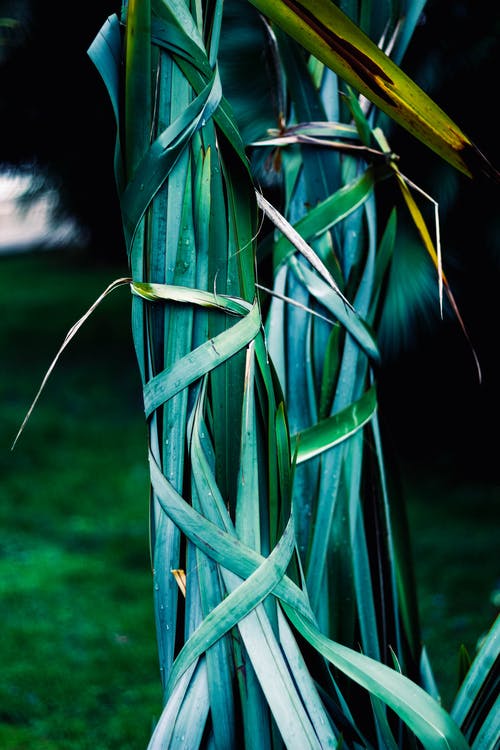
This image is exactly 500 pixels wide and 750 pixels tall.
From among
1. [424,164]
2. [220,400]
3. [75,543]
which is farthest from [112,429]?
[220,400]

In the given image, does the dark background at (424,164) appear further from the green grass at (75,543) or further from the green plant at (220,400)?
the green plant at (220,400)

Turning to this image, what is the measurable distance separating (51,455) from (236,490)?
88.2 inches

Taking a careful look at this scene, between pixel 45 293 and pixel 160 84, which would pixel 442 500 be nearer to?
pixel 160 84

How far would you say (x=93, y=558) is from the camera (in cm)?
198

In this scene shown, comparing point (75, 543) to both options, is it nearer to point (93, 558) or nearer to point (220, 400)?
point (93, 558)

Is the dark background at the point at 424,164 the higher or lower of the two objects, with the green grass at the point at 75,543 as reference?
higher

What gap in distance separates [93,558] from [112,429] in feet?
3.12

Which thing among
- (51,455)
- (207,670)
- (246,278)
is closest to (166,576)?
(207,670)

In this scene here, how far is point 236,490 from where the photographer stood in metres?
0.51

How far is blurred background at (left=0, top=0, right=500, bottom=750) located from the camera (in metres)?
1.45

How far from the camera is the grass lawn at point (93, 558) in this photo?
1.31 m

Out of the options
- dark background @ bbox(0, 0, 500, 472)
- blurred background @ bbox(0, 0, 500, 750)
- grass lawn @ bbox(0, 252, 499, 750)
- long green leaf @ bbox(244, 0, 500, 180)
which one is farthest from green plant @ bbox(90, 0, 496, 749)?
dark background @ bbox(0, 0, 500, 472)

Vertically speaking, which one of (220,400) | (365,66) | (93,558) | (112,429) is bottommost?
(93,558)

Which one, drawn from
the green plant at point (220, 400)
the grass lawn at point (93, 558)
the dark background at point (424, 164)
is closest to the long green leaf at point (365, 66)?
the green plant at point (220, 400)
